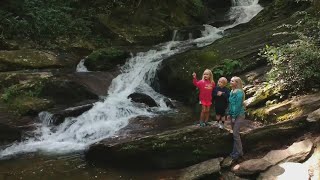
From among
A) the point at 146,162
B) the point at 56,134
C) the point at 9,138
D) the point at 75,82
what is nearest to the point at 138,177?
the point at 146,162

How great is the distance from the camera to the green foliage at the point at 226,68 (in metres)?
11.9

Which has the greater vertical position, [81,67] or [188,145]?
[81,67]

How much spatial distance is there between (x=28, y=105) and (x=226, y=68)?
639cm

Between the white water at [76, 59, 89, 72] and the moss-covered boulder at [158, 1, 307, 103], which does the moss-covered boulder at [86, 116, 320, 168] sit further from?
the white water at [76, 59, 89, 72]

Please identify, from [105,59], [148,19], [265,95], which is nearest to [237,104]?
[265,95]

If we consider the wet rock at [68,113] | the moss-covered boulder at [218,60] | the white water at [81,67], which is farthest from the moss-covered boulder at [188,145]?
the white water at [81,67]

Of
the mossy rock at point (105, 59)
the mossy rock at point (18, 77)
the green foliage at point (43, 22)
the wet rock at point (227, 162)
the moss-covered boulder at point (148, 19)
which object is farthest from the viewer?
the moss-covered boulder at point (148, 19)

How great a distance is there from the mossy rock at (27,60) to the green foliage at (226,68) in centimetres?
663

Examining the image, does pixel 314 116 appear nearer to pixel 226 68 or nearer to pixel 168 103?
pixel 226 68

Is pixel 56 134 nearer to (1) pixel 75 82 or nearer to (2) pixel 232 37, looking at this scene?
(1) pixel 75 82

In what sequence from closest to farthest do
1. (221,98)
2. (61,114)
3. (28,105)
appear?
1. (221,98)
2. (61,114)
3. (28,105)

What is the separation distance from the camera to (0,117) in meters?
11.5

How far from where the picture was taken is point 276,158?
7.22 m

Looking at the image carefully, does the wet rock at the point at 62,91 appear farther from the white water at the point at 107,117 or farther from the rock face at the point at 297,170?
the rock face at the point at 297,170
